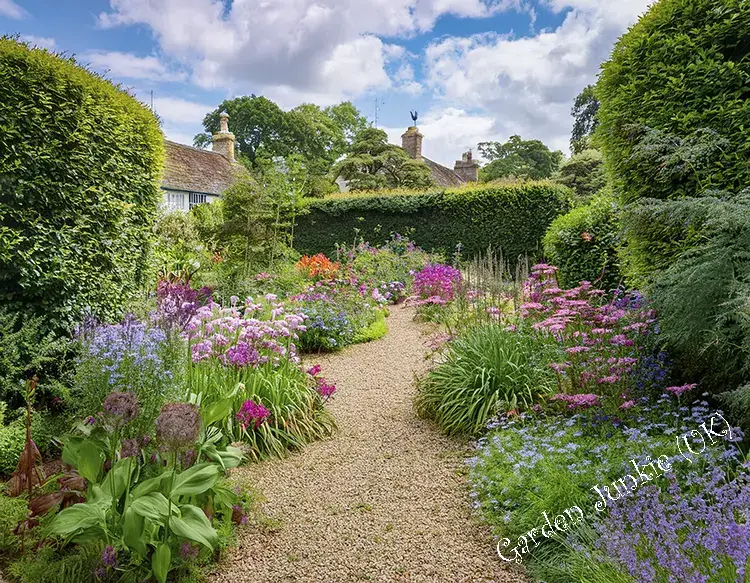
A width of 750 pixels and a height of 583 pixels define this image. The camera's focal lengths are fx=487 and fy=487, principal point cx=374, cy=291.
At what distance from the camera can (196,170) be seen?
2291 centimetres

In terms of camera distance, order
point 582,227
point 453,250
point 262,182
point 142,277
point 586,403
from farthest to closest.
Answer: point 453,250, point 262,182, point 582,227, point 142,277, point 586,403

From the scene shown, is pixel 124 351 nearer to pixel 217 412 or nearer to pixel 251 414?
pixel 217 412

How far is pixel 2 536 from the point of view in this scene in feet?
8.49

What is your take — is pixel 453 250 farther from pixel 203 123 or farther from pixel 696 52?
pixel 203 123

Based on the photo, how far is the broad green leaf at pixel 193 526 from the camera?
2.21 meters

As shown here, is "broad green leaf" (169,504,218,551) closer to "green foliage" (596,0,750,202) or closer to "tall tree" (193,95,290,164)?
"green foliage" (596,0,750,202)

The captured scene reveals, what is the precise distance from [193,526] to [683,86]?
15.2ft

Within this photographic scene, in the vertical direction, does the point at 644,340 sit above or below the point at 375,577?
above

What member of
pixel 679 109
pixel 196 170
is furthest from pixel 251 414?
pixel 196 170

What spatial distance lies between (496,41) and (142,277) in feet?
16.3

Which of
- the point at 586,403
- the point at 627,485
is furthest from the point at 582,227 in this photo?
the point at 627,485

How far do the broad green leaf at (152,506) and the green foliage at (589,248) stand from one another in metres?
5.72

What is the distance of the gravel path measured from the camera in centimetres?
258

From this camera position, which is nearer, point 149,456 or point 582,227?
point 149,456
